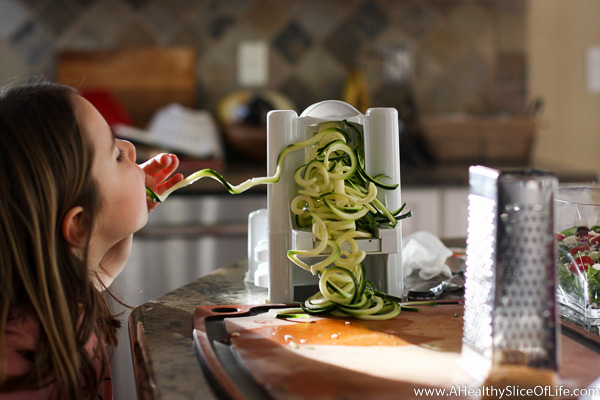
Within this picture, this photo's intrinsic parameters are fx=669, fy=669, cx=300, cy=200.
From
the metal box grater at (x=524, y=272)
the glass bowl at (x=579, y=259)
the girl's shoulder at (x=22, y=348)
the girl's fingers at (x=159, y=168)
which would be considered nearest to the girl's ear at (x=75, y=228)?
the girl's shoulder at (x=22, y=348)

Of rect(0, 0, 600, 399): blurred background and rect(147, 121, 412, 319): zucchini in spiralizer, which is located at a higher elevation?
rect(0, 0, 600, 399): blurred background

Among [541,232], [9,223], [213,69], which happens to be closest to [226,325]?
[9,223]

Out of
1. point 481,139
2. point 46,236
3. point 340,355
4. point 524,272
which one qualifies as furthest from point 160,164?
point 481,139

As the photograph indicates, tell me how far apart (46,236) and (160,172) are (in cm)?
30

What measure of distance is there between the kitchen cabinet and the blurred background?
0.71 ft

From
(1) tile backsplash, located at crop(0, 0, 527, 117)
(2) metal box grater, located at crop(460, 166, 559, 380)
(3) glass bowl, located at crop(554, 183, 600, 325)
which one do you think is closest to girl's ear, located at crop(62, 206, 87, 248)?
(2) metal box grater, located at crop(460, 166, 559, 380)

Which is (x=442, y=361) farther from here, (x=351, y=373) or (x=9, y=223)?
(x=9, y=223)

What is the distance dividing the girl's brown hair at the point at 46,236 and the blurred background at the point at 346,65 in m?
1.70

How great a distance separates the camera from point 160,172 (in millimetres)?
1054

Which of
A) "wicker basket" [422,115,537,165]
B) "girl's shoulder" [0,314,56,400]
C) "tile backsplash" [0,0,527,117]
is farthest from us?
"tile backsplash" [0,0,527,117]

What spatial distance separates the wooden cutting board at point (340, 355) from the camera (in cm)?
65

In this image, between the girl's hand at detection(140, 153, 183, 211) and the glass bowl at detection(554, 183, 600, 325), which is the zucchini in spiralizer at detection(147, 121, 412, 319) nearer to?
the girl's hand at detection(140, 153, 183, 211)

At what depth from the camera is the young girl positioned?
74 centimetres

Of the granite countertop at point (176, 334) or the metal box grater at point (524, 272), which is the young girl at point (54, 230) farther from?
the metal box grater at point (524, 272)
